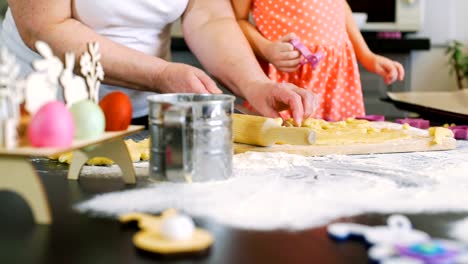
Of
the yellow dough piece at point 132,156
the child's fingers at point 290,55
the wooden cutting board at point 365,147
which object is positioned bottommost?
the wooden cutting board at point 365,147

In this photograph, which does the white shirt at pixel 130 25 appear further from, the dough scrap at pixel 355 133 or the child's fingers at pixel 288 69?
the dough scrap at pixel 355 133

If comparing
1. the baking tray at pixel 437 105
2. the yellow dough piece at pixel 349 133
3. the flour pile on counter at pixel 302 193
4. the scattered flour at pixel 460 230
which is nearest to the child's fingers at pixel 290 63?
the baking tray at pixel 437 105

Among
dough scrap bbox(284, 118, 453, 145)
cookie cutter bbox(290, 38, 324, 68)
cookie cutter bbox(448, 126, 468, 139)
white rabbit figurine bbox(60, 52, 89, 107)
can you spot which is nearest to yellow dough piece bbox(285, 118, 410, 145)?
dough scrap bbox(284, 118, 453, 145)

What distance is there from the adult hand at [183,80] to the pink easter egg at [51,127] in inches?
17.7

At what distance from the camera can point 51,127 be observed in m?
0.58

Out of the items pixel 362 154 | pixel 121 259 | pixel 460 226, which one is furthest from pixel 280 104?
pixel 121 259

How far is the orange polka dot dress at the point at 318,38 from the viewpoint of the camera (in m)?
A: 1.61

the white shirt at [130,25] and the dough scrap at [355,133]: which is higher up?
the white shirt at [130,25]

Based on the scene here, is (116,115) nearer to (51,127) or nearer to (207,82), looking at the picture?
(51,127)

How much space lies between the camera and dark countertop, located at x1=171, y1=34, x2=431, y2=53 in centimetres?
238

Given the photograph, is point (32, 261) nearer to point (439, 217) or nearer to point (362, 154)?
point (439, 217)

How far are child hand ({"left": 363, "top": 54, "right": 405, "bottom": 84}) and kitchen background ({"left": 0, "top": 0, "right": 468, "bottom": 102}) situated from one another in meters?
1.08

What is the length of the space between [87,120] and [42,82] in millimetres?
58

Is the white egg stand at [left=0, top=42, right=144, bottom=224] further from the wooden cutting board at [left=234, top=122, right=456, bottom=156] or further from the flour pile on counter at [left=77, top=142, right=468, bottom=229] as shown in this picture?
the wooden cutting board at [left=234, top=122, right=456, bottom=156]
